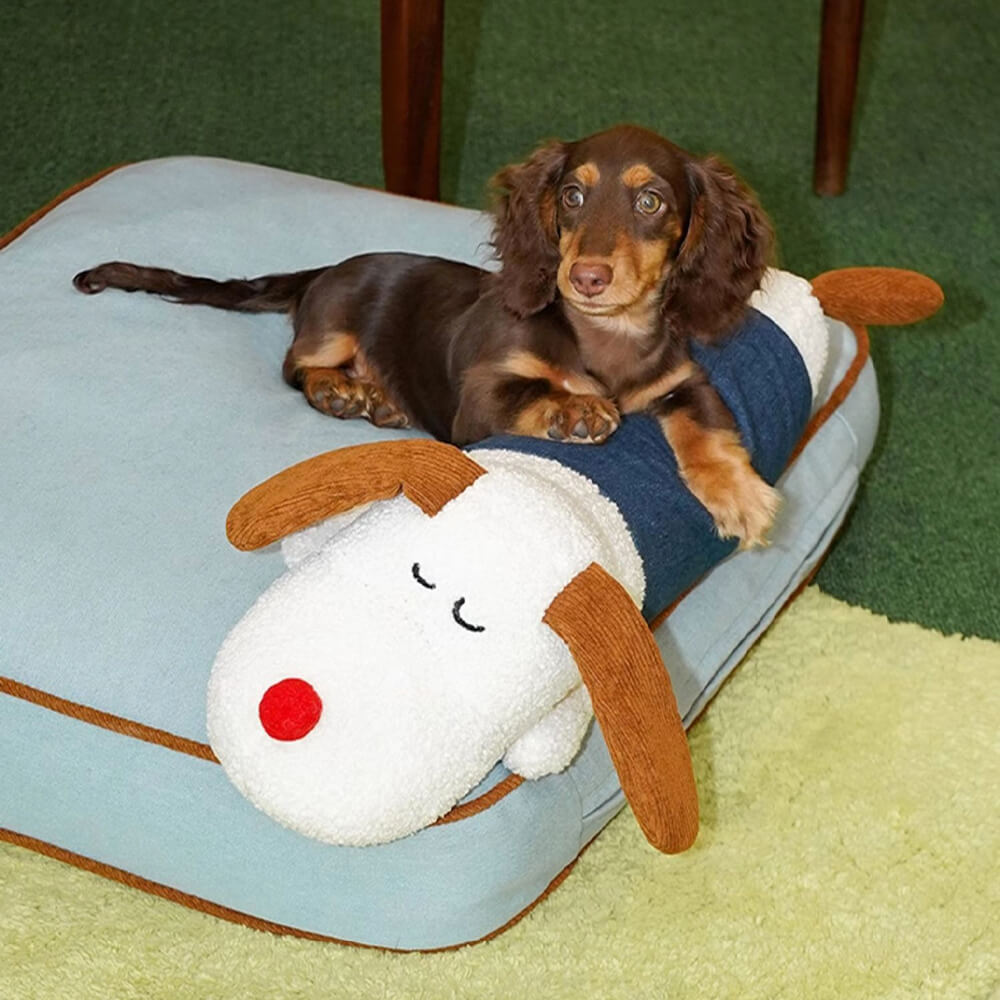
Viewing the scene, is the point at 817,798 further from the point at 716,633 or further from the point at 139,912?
the point at 139,912

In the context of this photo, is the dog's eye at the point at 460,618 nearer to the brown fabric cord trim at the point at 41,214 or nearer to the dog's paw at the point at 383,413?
the dog's paw at the point at 383,413

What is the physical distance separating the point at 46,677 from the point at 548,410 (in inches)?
22.3

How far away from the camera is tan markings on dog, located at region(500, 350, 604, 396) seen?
1.83 metres

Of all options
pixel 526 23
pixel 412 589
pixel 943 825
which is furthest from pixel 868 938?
pixel 526 23

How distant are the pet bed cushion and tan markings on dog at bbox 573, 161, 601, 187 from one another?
41 centimetres

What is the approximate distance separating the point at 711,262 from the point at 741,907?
0.68m

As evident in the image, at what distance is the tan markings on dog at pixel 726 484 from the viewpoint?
168cm

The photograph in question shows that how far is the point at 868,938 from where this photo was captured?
1.65 m

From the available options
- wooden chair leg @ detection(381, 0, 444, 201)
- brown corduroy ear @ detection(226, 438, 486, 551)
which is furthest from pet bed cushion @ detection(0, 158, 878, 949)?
wooden chair leg @ detection(381, 0, 444, 201)

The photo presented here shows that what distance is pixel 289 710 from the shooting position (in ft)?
4.47

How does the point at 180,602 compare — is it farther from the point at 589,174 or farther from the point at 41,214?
the point at 41,214

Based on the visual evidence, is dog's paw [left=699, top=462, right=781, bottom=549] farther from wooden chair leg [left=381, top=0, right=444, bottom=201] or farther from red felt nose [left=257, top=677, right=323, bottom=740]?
wooden chair leg [left=381, top=0, right=444, bottom=201]

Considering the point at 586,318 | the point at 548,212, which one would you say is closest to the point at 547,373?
the point at 586,318

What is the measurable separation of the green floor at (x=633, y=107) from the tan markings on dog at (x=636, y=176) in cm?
91
